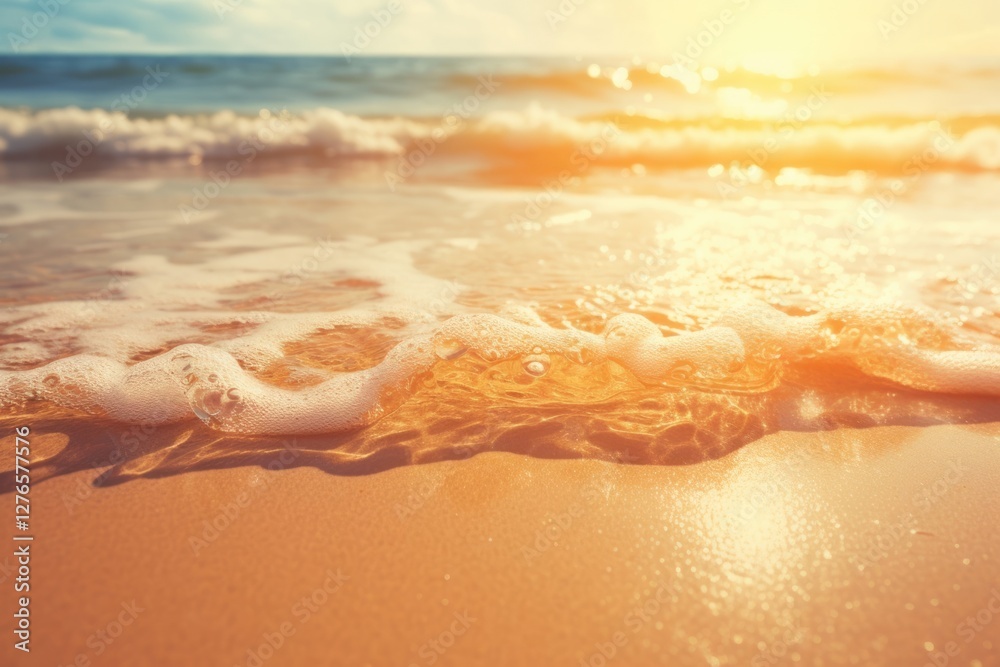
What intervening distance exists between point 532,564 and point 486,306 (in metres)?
1.65

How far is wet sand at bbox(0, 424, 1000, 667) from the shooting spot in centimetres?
130

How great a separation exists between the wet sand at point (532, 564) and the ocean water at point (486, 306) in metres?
0.18

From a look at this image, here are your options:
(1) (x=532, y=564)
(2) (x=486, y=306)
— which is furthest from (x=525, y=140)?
(1) (x=532, y=564)

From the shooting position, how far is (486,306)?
300 cm

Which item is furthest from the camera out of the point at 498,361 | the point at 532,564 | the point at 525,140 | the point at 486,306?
the point at 525,140

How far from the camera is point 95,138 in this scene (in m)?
10.4

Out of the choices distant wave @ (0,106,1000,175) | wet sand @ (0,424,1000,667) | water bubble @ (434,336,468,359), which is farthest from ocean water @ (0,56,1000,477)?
distant wave @ (0,106,1000,175)

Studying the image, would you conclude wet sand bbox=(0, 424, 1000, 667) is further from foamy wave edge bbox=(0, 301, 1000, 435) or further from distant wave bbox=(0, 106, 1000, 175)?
distant wave bbox=(0, 106, 1000, 175)

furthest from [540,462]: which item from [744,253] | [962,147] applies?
[962,147]

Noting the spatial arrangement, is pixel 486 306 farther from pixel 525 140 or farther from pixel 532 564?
pixel 525 140

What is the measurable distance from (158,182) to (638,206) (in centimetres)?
520

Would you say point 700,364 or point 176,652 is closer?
point 176,652

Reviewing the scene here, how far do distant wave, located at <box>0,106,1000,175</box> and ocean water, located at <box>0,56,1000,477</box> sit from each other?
0.49 metres

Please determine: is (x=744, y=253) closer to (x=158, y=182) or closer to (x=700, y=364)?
(x=700, y=364)
